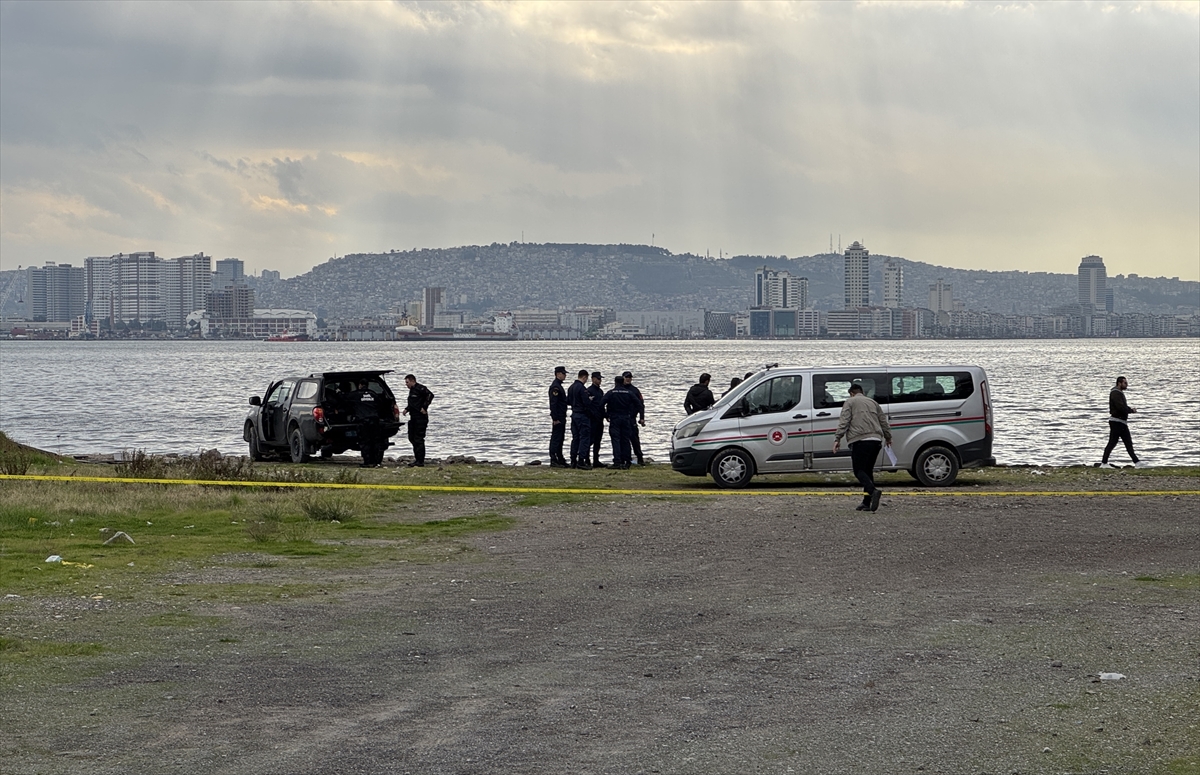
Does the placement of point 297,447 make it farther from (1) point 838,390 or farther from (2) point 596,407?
(1) point 838,390

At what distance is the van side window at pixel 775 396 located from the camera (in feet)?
72.4

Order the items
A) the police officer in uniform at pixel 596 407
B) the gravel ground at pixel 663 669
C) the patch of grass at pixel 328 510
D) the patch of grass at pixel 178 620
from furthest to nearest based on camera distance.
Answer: the police officer in uniform at pixel 596 407
the patch of grass at pixel 328 510
the patch of grass at pixel 178 620
the gravel ground at pixel 663 669

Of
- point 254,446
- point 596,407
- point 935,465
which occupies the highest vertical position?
point 596,407

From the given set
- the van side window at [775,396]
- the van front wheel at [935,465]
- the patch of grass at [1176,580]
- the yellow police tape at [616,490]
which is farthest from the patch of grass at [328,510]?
the patch of grass at [1176,580]

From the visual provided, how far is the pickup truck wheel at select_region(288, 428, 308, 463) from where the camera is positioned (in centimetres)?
2778

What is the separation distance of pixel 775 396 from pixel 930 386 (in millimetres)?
2422

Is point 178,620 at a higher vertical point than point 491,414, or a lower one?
higher

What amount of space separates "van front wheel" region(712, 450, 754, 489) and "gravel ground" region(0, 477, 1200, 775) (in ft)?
22.5

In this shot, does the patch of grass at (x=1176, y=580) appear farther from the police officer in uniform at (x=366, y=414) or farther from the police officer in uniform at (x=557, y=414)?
the police officer in uniform at (x=366, y=414)

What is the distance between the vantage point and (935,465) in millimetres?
22016

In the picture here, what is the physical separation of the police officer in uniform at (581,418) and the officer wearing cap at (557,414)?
18 centimetres

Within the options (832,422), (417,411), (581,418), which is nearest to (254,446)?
(417,411)

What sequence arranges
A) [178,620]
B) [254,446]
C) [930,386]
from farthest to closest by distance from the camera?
[254,446]
[930,386]
[178,620]

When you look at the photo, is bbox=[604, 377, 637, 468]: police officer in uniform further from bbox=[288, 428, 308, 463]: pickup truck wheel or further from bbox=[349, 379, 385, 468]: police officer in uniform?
bbox=[288, 428, 308, 463]: pickup truck wheel
